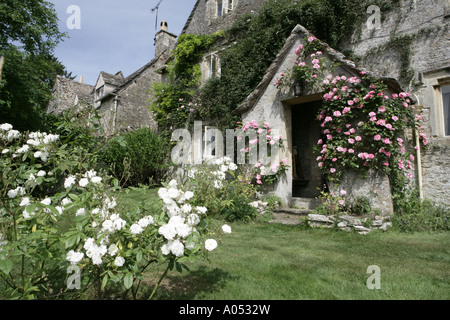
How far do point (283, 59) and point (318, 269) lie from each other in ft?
20.2

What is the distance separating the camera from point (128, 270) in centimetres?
194

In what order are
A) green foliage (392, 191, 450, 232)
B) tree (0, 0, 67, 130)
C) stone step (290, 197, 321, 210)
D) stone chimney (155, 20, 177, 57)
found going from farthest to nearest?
stone chimney (155, 20, 177, 57) < tree (0, 0, 67, 130) < stone step (290, 197, 321, 210) < green foliage (392, 191, 450, 232)

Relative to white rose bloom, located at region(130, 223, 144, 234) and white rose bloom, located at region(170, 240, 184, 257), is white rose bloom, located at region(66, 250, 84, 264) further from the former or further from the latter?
white rose bloom, located at region(170, 240, 184, 257)

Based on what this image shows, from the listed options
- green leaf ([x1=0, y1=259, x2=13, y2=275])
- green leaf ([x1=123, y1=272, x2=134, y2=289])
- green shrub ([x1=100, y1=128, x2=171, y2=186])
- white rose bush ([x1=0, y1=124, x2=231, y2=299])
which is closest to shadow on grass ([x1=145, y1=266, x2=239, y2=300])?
white rose bush ([x1=0, y1=124, x2=231, y2=299])

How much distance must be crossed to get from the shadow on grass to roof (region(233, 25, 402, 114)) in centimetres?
555

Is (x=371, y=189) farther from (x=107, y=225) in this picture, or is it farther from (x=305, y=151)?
(x=107, y=225)

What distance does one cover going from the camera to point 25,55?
12922 mm

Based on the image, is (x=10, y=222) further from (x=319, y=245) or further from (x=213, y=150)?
(x=213, y=150)

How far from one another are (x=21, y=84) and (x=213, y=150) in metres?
8.51

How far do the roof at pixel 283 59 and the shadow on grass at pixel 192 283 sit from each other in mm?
5553

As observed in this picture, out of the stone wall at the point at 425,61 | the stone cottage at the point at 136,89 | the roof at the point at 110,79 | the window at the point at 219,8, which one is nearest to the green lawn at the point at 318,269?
the stone wall at the point at 425,61

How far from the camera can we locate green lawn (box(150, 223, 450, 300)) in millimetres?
2715

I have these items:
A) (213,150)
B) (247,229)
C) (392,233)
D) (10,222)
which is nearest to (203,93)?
(213,150)

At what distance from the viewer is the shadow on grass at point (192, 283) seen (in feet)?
8.65
